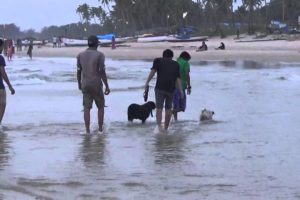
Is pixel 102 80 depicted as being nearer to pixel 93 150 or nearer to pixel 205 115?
pixel 93 150

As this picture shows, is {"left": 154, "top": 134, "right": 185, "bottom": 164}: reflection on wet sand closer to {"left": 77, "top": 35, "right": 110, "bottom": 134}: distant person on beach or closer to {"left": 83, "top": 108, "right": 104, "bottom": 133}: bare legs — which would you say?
{"left": 83, "top": 108, "right": 104, "bottom": 133}: bare legs

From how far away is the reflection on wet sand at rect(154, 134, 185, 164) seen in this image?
25.8ft

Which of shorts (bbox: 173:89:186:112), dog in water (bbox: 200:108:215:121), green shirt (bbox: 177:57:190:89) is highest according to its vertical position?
green shirt (bbox: 177:57:190:89)

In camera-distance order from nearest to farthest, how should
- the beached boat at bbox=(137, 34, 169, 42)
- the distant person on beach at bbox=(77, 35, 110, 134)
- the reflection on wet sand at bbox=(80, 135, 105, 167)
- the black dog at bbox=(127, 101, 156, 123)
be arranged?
the reflection on wet sand at bbox=(80, 135, 105, 167) < the distant person on beach at bbox=(77, 35, 110, 134) < the black dog at bbox=(127, 101, 156, 123) < the beached boat at bbox=(137, 34, 169, 42)

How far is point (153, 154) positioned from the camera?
8258 mm

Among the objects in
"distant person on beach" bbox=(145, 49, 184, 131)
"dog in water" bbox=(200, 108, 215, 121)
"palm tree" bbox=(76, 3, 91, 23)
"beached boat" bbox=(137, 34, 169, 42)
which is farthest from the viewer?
"palm tree" bbox=(76, 3, 91, 23)

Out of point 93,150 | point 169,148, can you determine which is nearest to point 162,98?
point 169,148

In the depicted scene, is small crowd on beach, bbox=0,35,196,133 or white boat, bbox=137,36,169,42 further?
white boat, bbox=137,36,169,42

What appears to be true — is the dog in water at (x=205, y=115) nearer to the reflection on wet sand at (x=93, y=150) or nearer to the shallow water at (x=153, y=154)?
the shallow water at (x=153, y=154)

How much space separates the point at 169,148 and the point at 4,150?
225 centimetres

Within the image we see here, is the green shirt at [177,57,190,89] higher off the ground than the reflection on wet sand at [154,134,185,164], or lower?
higher

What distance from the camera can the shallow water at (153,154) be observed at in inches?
246

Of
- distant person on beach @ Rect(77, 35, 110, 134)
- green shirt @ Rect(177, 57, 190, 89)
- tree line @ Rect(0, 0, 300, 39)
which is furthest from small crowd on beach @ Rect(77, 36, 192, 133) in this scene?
tree line @ Rect(0, 0, 300, 39)

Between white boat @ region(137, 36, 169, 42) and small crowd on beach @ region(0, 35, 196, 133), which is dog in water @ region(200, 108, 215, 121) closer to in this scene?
small crowd on beach @ region(0, 35, 196, 133)
